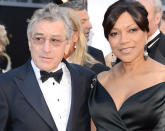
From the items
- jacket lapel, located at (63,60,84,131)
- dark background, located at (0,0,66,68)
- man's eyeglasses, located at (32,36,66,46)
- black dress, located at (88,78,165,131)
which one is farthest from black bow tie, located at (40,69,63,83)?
dark background, located at (0,0,66,68)

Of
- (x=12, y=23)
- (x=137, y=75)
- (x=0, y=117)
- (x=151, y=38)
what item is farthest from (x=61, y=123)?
(x=12, y=23)

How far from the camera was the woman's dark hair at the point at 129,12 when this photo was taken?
2934 mm

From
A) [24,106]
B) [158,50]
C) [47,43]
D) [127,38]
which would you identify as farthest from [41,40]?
[158,50]

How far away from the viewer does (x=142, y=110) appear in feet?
9.32

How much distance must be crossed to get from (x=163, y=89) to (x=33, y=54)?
0.96 metres

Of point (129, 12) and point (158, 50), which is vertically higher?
point (129, 12)

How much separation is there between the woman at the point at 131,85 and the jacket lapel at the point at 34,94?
1.45 feet

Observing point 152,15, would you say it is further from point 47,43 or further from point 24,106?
point 24,106

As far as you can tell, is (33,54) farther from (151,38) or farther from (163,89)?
(151,38)

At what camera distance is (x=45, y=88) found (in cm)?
288

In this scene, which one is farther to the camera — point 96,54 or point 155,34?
point 96,54

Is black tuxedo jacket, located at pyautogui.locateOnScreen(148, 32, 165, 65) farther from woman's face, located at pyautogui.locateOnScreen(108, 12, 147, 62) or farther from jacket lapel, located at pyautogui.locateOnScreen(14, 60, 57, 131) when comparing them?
jacket lapel, located at pyautogui.locateOnScreen(14, 60, 57, 131)

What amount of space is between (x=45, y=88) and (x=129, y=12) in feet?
2.75

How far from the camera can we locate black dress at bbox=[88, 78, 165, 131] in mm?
2809
